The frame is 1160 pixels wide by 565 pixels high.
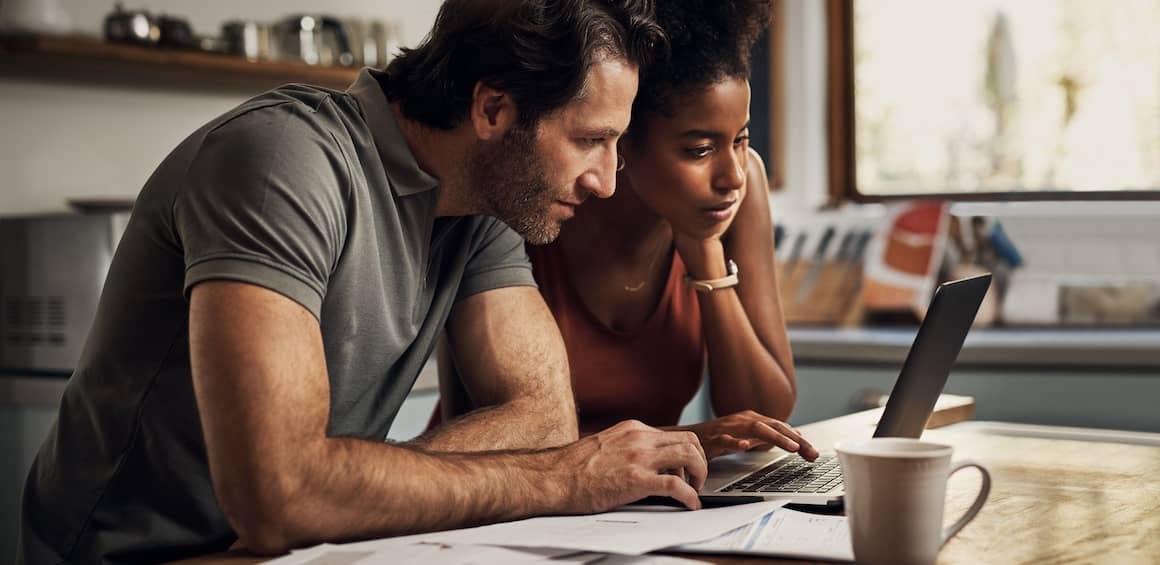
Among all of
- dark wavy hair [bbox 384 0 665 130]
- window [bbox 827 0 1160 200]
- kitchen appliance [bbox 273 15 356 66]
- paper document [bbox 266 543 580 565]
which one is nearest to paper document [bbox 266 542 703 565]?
paper document [bbox 266 543 580 565]

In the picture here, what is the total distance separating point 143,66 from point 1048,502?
2.33 meters

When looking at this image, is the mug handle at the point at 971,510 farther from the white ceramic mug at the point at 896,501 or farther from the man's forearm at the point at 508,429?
the man's forearm at the point at 508,429

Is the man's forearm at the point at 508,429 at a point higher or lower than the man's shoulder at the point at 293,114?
lower

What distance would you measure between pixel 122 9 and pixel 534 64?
6.09ft

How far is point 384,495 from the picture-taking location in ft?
3.59

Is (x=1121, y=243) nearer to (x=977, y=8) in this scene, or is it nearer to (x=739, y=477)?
(x=977, y=8)

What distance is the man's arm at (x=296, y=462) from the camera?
1058 mm

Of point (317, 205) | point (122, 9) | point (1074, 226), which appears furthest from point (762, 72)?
point (317, 205)

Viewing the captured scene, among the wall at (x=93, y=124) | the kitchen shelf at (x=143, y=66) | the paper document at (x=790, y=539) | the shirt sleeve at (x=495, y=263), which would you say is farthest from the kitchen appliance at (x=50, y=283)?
the paper document at (x=790, y=539)

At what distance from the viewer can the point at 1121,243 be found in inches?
129

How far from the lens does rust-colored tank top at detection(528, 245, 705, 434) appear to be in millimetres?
1854

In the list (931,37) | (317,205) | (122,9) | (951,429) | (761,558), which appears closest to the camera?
(761,558)

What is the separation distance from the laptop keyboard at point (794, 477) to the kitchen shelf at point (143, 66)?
1.97m

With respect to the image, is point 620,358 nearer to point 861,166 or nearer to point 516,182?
point 516,182
